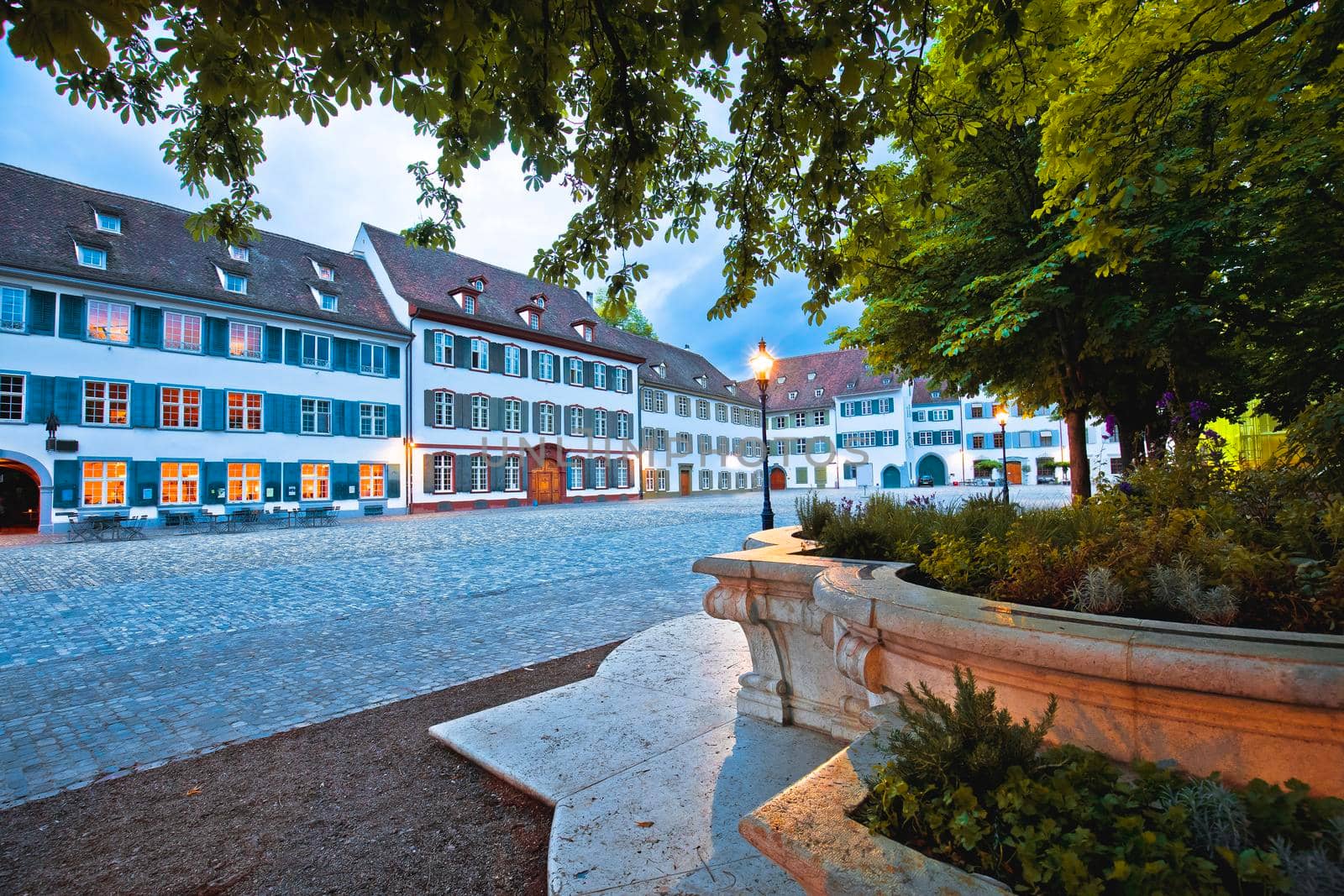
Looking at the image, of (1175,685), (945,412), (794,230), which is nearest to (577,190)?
(794,230)

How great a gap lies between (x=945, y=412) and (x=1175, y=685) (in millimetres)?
56118

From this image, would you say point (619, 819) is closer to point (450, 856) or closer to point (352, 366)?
point (450, 856)

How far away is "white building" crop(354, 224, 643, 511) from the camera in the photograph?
29500mm

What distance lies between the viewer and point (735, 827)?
2.69m

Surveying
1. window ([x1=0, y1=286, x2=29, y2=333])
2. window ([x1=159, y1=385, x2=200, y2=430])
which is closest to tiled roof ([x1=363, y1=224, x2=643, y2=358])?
window ([x1=159, y1=385, x2=200, y2=430])

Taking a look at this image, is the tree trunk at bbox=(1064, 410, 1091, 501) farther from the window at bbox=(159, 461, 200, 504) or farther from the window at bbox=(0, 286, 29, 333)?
the window at bbox=(0, 286, 29, 333)

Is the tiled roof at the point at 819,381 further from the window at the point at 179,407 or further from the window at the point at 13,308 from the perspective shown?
the window at the point at 13,308

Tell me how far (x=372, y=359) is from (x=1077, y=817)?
29.9 metres

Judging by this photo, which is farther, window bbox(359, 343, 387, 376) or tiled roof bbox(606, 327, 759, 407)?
tiled roof bbox(606, 327, 759, 407)

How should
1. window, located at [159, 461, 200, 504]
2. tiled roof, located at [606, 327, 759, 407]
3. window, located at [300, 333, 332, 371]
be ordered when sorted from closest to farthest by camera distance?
window, located at [159, 461, 200, 504] → window, located at [300, 333, 332, 371] → tiled roof, located at [606, 327, 759, 407]

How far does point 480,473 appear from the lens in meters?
31.4

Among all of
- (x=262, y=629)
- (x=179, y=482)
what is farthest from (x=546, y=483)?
(x=262, y=629)

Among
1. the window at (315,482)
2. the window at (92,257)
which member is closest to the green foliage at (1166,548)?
the window at (315,482)

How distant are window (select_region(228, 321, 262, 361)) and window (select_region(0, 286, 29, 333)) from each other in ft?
17.5
